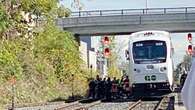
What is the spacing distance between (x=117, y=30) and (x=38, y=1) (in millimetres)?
21612

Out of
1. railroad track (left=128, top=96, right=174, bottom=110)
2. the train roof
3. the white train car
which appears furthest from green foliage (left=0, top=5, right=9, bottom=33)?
the train roof

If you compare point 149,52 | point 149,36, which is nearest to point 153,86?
point 149,52

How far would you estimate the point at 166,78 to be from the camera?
2933 centimetres

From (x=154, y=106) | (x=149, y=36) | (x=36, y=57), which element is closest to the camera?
(x=154, y=106)

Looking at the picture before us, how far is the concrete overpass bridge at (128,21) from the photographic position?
163 ft

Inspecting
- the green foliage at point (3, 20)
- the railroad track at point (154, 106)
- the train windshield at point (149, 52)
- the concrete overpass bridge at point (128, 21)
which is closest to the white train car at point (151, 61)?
the train windshield at point (149, 52)

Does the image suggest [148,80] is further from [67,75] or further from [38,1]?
[67,75]

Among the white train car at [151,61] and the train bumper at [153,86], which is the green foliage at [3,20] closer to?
the white train car at [151,61]

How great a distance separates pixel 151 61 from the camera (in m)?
29.5

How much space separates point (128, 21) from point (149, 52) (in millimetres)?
21460

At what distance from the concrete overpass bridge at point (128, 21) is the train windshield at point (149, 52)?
65.1 feet

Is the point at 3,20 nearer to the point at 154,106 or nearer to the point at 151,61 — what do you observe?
the point at 154,106

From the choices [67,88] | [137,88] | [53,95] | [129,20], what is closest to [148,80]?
[137,88]

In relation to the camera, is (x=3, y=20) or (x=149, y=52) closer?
(x=3, y=20)
